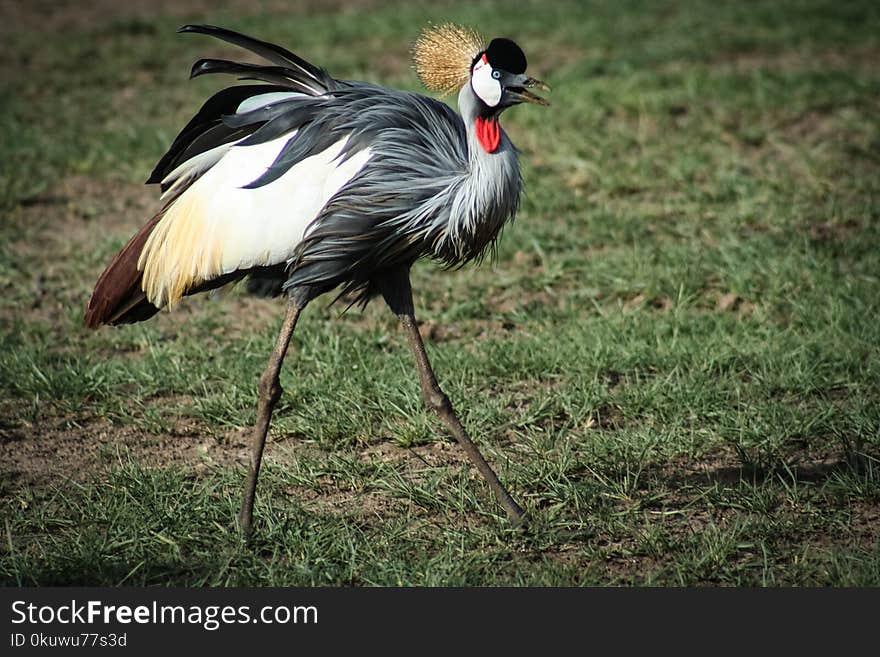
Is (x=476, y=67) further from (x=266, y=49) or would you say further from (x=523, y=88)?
(x=266, y=49)

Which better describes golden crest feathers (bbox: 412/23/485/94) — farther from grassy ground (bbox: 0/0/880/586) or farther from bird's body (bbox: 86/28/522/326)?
grassy ground (bbox: 0/0/880/586)

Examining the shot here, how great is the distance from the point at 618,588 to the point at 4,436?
8.88 feet

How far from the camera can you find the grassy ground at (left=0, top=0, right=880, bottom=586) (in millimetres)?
3832

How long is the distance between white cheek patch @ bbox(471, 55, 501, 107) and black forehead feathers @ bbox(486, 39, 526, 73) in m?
0.03

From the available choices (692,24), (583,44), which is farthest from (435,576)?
(692,24)

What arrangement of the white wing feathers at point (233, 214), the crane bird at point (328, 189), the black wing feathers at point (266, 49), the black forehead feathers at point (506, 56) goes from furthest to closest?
the black wing feathers at point (266, 49) < the white wing feathers at point (233, 214) < the crane bird at point (328, 189) < the black forehead feathers at point (506, 56)

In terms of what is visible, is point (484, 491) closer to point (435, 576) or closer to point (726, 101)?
point (435, 576)

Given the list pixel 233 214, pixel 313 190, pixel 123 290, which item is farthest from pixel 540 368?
pixel 123 290

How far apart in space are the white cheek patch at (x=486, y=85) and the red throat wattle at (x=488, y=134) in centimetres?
6

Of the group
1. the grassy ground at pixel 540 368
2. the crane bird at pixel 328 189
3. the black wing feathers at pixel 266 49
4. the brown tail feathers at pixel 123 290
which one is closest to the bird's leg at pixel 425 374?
the crane bird at pixel 328 189

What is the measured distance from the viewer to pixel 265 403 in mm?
3992

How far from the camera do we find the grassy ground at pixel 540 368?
3832 millimetres

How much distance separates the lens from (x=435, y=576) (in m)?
3.60

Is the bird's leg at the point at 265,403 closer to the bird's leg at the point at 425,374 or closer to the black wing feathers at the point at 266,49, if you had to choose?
the bird's leg at the point at 425,374
